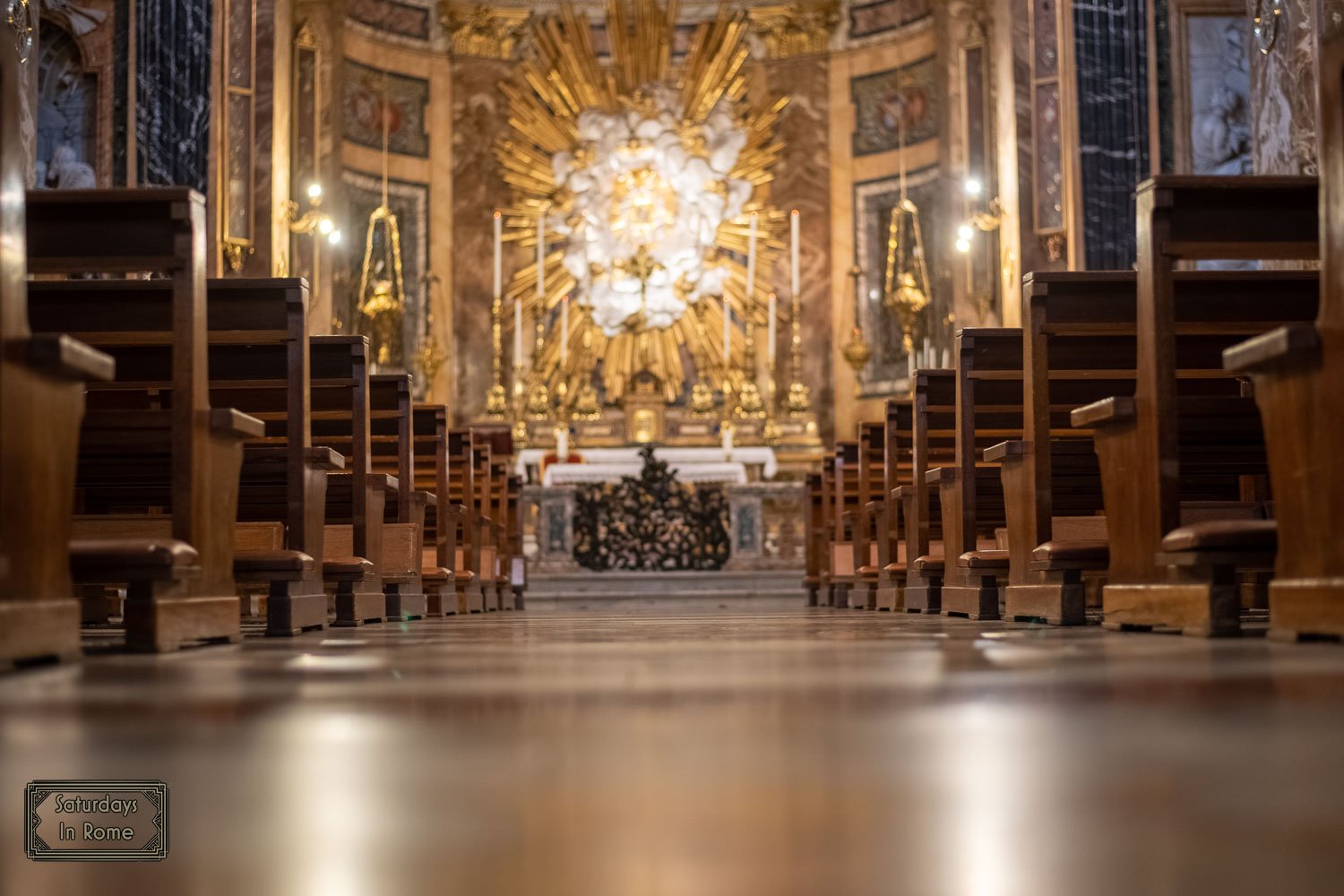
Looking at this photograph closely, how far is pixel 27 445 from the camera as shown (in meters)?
2.61

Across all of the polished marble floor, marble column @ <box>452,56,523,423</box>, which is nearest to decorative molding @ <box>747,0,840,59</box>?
marble column @ <box>452,56,523,423</box>

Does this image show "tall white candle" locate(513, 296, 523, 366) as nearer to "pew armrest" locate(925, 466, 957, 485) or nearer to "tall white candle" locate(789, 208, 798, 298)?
"tall white candle" locate(789, 208, 798, 298)

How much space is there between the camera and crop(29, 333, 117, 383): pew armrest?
2.56m

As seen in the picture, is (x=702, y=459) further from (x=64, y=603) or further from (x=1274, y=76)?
(x=64, y=603)

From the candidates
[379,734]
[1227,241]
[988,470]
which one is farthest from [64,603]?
[988,470]

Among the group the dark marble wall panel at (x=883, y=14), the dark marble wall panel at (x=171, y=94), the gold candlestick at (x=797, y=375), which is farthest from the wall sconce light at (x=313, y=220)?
the dark marble wall panel at (x=883, y=14)

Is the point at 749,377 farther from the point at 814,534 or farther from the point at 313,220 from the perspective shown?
the point at 313,220

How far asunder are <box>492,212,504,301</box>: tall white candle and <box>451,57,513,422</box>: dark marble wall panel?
14cm

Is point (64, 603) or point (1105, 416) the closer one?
point (64, 603)

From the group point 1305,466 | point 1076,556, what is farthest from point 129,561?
point 1076,556

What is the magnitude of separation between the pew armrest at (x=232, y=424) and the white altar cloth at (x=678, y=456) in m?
8.68

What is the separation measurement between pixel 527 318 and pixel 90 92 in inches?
197

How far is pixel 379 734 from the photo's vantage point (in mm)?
1514

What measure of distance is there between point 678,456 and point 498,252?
226 cm
